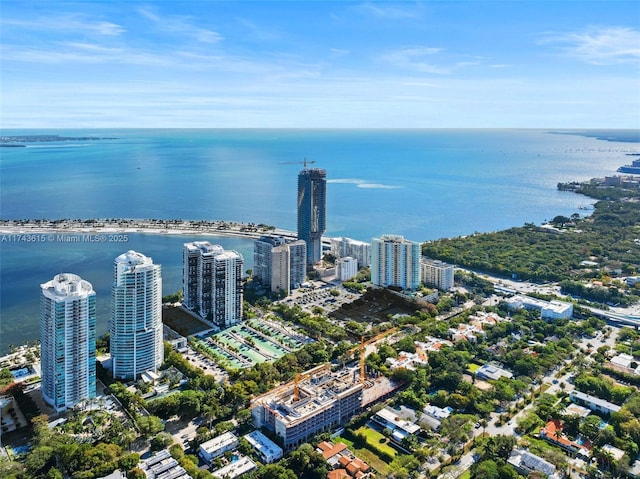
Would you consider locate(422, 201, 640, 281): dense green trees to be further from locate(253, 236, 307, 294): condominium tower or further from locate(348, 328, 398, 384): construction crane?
locate(348, 328, 398, 384): construction crane

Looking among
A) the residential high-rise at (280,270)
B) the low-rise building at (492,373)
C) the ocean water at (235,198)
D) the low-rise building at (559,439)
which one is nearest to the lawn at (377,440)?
the low-rise building at (559,439)

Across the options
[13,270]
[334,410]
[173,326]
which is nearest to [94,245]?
[13,270]

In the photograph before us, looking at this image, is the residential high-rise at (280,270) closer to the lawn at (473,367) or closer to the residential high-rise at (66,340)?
the lawn at (473,367)

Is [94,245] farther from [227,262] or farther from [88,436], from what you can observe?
[88,436]

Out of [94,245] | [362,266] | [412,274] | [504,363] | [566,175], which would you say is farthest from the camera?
[566,175]

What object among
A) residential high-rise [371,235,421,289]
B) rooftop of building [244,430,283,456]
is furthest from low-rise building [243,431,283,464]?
residential high-rise [371,235,421,289]

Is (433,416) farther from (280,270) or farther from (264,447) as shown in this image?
(280,270)

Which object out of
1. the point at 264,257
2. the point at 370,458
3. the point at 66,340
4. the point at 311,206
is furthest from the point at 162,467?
the point at 311,206
